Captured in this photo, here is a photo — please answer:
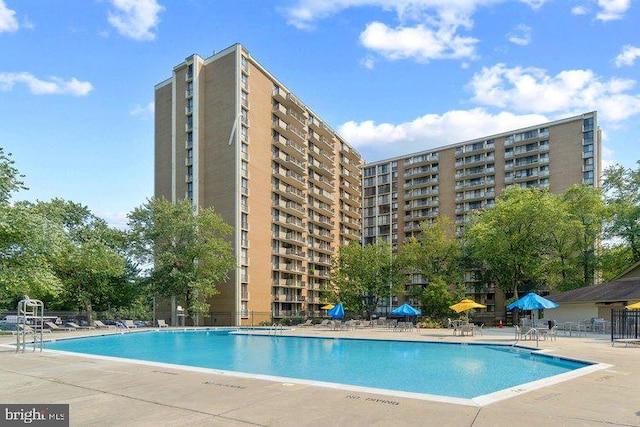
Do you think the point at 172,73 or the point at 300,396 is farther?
the point at 172,73

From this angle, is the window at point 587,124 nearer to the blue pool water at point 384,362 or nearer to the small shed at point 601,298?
the small shed at point 601,298

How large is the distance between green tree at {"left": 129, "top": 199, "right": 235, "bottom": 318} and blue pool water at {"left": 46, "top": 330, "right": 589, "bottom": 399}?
17420 millimetres

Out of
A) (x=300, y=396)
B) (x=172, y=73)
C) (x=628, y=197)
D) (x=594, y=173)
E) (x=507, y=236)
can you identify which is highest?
(x=172, y=73)

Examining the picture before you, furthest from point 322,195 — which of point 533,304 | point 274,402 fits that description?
point 274,402

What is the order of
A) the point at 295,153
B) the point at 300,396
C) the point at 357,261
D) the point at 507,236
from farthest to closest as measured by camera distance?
the point at 295,153
the point at 357,261
the point at 507,236
the point at 300,396

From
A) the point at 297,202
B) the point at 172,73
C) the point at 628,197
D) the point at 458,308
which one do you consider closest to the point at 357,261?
the point at 297,202

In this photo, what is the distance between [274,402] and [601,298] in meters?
35.2

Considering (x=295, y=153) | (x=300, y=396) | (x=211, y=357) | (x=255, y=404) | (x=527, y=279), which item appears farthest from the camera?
(x=295, y=153)

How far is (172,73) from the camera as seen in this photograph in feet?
203

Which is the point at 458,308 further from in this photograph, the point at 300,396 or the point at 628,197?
the point at 628,197

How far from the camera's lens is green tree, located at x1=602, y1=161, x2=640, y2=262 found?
→ 45656mm

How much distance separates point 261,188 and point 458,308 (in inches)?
1311

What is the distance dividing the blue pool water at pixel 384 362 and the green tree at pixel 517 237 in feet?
82.3

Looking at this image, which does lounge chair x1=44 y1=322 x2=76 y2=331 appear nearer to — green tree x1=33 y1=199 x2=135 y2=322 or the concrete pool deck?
green tree x1=33 y1=199 x2=135 y2=322
